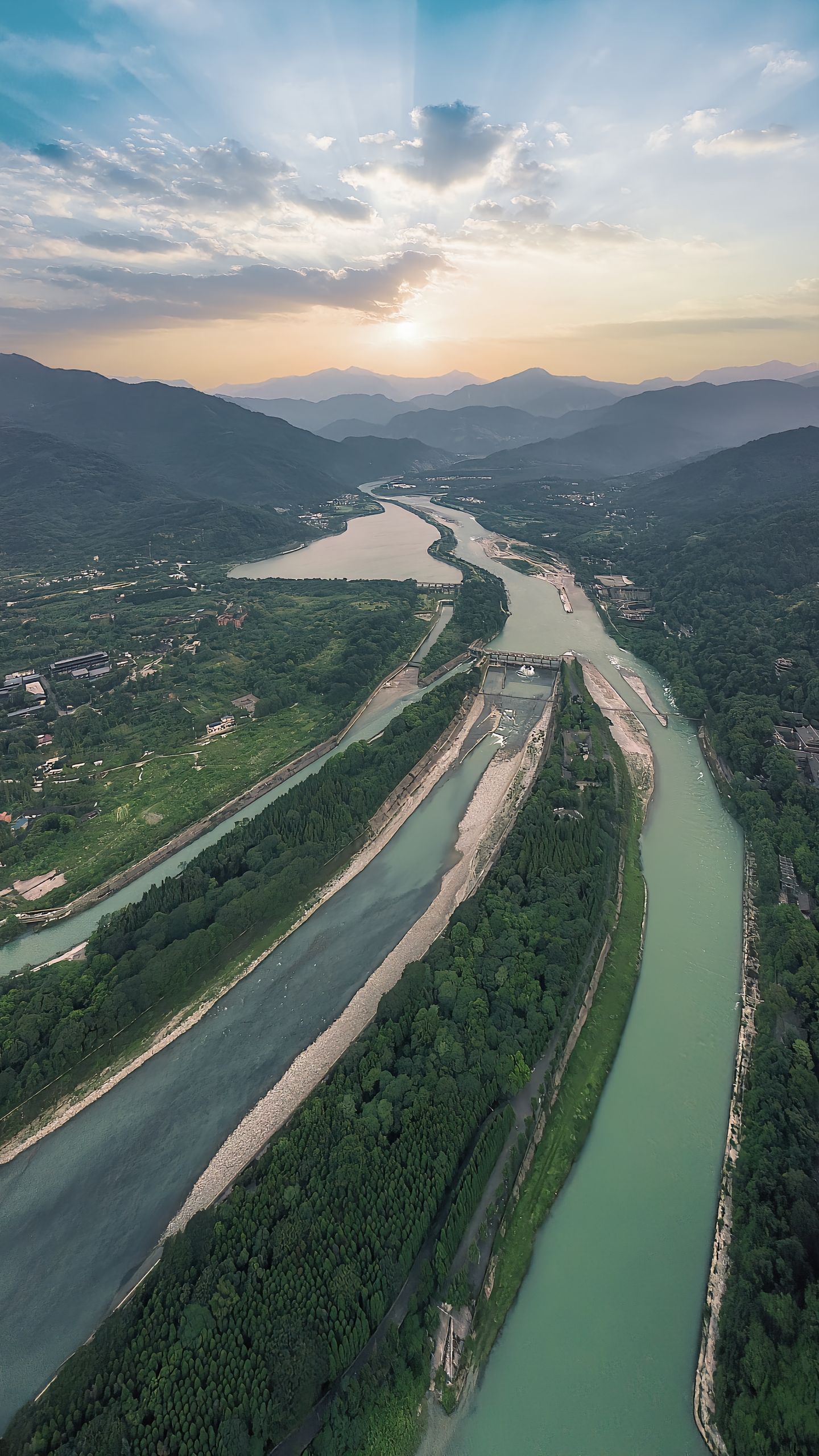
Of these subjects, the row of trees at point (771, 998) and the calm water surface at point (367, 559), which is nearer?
the row of trees at point (771, 998)

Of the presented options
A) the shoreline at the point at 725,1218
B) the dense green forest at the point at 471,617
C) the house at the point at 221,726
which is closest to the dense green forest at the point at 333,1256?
the shoreline at the point at 725,1218

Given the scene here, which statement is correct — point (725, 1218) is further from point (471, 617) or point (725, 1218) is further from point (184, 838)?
point (471, 617)

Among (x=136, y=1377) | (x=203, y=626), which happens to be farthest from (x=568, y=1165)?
(x=203, y=626)

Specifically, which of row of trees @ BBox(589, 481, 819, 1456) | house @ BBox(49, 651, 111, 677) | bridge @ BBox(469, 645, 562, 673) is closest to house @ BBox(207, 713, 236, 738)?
house @ BBox(49, 651, 111, 677)

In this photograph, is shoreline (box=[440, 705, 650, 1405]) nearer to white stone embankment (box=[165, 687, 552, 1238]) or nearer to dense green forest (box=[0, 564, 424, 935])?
white stone embankment (box=[165, 687, 552, 1238])

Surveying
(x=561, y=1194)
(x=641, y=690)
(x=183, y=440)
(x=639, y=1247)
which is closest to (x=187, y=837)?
(x=561, y=1194)

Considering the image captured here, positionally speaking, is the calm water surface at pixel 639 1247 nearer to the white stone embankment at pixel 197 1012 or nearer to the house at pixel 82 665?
the white stone embankment at pixel 197 1012

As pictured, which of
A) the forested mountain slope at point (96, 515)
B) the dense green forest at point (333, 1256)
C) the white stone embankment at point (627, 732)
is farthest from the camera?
the forested mountain slope at point (96, 515)
